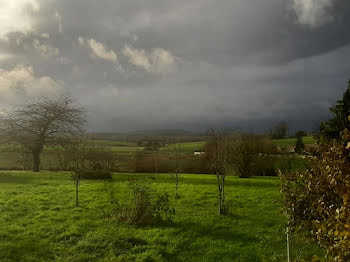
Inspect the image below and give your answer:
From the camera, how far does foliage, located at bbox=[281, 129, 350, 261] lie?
376 cm

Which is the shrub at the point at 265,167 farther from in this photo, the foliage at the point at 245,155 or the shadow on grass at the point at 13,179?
the shadow on grass at the point at 13,179

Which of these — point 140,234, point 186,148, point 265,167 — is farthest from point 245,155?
point 186,148

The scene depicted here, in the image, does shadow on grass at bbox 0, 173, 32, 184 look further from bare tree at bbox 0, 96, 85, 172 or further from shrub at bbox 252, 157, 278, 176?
shrub at bbox 252, 157, 278, 176

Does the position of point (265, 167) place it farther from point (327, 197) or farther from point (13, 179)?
point (327, 197)

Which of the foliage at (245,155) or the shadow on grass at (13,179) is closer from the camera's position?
the shadow on grass at (13,179)

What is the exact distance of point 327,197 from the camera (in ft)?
16.1

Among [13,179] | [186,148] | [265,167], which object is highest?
[186,148]

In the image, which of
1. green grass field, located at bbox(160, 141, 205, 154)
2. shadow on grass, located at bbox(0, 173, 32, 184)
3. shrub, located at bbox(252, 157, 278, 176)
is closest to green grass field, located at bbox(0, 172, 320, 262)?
shadow on grass, located at bbox(0, 173, 32, 184)

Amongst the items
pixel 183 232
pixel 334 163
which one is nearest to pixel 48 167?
pixel 183 232

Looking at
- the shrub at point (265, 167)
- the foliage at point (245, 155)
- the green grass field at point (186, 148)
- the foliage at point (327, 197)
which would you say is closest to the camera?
the foliage at point (327, 197)

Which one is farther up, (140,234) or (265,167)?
(265,167)

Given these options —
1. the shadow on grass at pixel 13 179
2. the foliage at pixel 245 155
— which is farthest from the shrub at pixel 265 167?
the shadow on grass at pixel 13 179

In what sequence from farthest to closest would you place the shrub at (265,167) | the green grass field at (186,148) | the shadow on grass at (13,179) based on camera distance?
the shrub at (265,167) → the green grass field at (186,148) → the shadow on grass at (13,179)

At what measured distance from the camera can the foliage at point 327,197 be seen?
12.3ft
